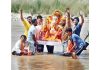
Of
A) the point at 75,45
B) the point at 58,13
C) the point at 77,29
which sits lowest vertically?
the point at 75,45

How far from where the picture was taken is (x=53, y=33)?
149cm

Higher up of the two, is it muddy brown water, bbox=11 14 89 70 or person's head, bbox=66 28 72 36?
person's head, bbox=66 28 72 36

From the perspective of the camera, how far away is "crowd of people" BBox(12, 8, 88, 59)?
58.1 inches

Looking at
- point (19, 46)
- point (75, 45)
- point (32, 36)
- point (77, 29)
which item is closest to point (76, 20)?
point (77, 29)

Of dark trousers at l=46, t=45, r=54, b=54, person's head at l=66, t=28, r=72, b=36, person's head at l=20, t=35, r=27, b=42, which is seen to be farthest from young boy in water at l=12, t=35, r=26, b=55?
person's head at l=66, t=28, r=72, b=36

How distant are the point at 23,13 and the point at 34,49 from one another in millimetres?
251

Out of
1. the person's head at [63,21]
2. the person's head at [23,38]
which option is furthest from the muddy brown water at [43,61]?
the person's head at [63,21]

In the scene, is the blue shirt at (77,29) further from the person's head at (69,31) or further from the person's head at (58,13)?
the person's head at (58,13)

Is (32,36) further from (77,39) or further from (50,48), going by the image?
(77,39)

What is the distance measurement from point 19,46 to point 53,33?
244 mm

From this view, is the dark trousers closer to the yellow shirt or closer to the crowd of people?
the crowd of people
